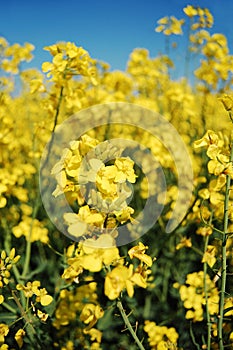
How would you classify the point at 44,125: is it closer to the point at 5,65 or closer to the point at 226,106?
the point at 5,65

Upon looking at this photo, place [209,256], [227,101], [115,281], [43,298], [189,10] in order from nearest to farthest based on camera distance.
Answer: [115,281] < [227,101] < [43,298] < [209,256] < [189,10]

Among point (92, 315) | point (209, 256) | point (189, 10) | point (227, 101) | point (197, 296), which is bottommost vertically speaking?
point (197, 296)

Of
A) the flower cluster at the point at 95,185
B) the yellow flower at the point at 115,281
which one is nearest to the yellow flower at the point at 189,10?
the flower cluster at the point at 95,185

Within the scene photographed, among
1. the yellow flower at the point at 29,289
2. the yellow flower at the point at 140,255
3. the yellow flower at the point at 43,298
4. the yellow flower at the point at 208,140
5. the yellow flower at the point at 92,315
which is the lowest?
the yellow flower at the point at 92,315

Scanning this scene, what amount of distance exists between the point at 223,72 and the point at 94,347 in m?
2.24

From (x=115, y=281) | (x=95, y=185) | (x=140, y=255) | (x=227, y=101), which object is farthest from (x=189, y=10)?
(x=115, y=281)

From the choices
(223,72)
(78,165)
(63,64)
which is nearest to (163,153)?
(223,72)

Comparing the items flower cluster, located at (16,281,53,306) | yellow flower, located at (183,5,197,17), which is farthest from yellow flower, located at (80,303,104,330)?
yellow flower, located at (183,5,197,17)

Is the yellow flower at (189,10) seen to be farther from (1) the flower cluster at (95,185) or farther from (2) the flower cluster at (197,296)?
(1) the flower cluster at (95,185)

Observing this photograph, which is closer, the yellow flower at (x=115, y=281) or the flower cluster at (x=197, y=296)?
the yellow flower at (x=115, y=281)

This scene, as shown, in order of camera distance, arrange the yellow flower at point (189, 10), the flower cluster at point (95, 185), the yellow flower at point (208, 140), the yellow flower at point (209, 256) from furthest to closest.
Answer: the yellow flower at point (189, 10), the yellow flower at point (209, 256), the yellow flower at point (208, 140), the flower cluster at point (95, 185)

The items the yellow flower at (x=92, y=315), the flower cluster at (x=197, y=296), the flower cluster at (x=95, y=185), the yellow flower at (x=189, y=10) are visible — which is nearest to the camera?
the flower cluster at (x=95, y=185)

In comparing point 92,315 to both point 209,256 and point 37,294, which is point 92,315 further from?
point 209,256

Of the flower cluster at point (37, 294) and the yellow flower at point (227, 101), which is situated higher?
the yellow flower at point (227, 101)
